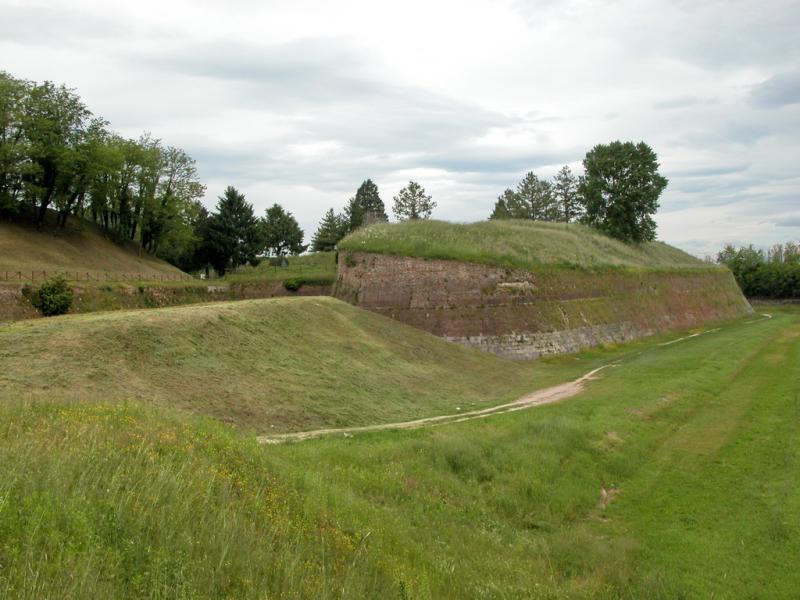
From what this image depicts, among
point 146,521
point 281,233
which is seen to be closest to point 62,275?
point 146,521

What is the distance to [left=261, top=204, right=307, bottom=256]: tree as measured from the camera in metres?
82.6

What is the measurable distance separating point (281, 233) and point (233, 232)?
67.7ft

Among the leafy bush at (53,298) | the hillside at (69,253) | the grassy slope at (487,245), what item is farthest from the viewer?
the hillside at (69,253)

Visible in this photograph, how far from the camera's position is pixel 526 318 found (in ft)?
120

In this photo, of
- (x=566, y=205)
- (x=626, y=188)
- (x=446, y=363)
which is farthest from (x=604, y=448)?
(x=566, y=205)

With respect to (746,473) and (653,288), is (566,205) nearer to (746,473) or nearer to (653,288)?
(653,288)

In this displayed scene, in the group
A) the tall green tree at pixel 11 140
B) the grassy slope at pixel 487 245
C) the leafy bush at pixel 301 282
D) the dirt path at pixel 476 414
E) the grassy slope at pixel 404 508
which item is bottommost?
the dirt path at pixel 476 414

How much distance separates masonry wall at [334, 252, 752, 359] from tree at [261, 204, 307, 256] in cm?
4440

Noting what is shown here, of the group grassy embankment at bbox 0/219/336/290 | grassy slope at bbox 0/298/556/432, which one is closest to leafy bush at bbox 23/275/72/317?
grassy slope at bbox 0/298/556/432

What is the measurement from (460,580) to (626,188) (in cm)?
6419

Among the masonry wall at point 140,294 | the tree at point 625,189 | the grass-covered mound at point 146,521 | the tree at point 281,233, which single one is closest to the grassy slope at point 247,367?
the grass-covered mound at point 146,521

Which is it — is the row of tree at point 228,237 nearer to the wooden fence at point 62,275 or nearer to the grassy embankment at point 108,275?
the grassy embankment at point 108,275

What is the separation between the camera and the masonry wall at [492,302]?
3566cm

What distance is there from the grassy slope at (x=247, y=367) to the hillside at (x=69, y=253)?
82.6 feet
